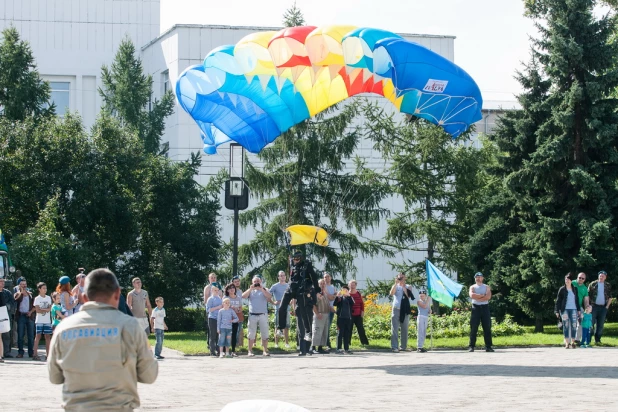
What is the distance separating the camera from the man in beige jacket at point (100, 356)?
590 centimetres

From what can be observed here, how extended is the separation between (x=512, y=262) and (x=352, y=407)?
834 inches

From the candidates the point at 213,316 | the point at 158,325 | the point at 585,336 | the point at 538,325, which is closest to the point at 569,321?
the point at 585,336

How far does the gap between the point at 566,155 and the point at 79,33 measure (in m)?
32.4

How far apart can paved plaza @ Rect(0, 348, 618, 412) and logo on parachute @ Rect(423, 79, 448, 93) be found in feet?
16.5

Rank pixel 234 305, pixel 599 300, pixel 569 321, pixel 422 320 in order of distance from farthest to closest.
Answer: pixel 599 300 → pixel 569 321 → pixel 422 320 → pixel 234 305

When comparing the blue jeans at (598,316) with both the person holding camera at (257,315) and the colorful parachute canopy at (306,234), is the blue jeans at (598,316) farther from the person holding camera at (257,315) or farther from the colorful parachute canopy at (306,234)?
the person holding camera at (257,315)

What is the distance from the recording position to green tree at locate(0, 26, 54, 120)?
38.9 metres

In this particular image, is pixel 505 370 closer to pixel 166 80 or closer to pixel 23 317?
pixel 23 317

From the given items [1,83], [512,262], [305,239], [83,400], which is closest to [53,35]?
[1,83]

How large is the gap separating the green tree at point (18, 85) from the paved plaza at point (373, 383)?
68.0 ft

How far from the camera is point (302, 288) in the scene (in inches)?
810

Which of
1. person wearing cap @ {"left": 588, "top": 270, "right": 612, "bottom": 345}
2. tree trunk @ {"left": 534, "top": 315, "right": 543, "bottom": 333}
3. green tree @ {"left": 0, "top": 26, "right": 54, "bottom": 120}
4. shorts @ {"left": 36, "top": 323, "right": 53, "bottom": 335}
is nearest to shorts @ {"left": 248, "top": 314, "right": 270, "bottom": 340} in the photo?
shorts @ {"left": 36, "top": 323, "right": 53, "bottom": 335}

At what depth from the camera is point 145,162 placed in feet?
121

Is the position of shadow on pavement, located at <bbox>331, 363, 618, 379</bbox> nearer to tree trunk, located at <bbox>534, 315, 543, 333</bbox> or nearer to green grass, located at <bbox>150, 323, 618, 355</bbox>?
green grass, located at <bbox>150, 323, 618, 355</bbox>
